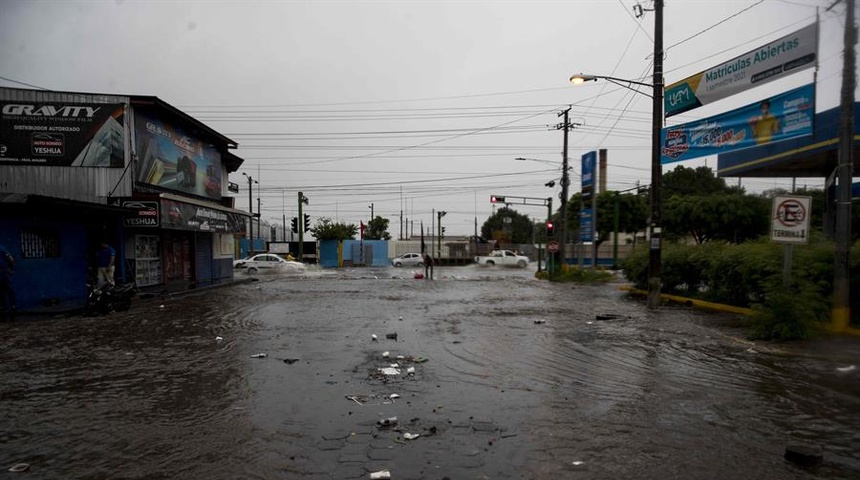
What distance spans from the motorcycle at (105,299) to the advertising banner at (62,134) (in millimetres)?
5151

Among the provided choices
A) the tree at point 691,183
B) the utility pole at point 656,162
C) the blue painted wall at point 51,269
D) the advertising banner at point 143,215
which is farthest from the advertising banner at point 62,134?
the tree at point 691,183

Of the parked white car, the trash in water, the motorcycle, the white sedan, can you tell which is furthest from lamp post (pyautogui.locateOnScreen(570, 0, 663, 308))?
the parked white car

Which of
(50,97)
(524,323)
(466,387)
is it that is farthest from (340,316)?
(50,97)

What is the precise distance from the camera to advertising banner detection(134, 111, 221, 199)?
18250mm

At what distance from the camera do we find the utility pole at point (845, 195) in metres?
10.2

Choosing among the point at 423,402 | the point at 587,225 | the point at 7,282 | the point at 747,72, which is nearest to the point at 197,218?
the point at 7,282

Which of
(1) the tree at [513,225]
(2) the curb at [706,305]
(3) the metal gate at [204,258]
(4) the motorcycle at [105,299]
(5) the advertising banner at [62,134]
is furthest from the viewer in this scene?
(1) the tree at [513,225]

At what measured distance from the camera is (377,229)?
80500 mm

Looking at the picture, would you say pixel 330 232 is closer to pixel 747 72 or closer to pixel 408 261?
pixel 408 261

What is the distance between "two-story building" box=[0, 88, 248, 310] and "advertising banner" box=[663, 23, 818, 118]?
16663 mm

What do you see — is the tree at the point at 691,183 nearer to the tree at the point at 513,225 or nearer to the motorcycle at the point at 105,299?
the tree at the point at 513,225

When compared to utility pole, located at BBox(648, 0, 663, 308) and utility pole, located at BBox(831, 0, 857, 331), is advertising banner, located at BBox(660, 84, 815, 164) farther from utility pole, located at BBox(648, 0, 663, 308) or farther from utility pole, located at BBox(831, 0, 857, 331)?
utility pole, located at BBox(831, 0, 857, 331)

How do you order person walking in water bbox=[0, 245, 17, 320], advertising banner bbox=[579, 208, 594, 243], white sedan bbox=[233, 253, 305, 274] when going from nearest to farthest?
1. person walking in water bbox=[0, 245, 17, 320]
2. advertising banner bbox=[579, 208, 594, 243]
3. white sedan bbox=[233, 253, 305, 274]

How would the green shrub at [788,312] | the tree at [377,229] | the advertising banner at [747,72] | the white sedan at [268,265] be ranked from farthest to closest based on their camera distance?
the tree at [377,229] → the white sedan at [268,265] → the advertising banner at [747,72] → the green shrub at [788,312]
